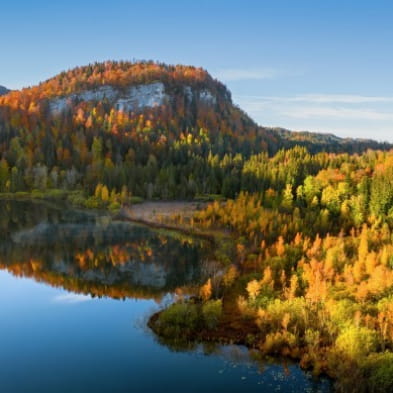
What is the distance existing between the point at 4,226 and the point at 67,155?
8693cm

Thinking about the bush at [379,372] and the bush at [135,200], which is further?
the bush at [135,200]

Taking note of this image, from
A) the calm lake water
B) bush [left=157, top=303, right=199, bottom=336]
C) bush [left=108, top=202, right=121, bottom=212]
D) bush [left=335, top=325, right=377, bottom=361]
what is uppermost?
bush [left=108, top=202, right=121, bottom=212]

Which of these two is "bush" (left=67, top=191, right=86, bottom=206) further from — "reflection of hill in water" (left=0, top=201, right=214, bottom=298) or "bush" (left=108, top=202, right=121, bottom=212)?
"reflection of hill in water" (left=0, top=201, right=214, bottom=298)

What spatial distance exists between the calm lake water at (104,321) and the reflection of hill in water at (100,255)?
184 millimetres

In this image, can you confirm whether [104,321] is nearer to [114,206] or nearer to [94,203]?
[114,206]

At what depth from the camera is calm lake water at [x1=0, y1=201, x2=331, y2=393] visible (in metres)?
42.3

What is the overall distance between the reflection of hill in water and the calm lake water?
184mm

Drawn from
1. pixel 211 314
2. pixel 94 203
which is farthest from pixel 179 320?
pixel 94 203

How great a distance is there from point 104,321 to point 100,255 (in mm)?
34205

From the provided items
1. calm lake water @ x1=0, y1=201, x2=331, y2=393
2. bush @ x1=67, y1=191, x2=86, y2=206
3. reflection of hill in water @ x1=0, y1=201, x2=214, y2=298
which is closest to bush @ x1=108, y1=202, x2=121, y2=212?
bush @ x1=67, y1=191, x2=86, y2=206

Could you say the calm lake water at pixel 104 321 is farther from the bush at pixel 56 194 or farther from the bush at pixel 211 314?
the bush at pixel 56 194

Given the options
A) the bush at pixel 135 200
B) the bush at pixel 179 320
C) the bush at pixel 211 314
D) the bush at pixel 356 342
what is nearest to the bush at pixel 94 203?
the bush at pixel 135 200

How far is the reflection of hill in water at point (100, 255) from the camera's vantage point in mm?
72875

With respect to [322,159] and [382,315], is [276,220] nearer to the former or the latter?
[382,315]
